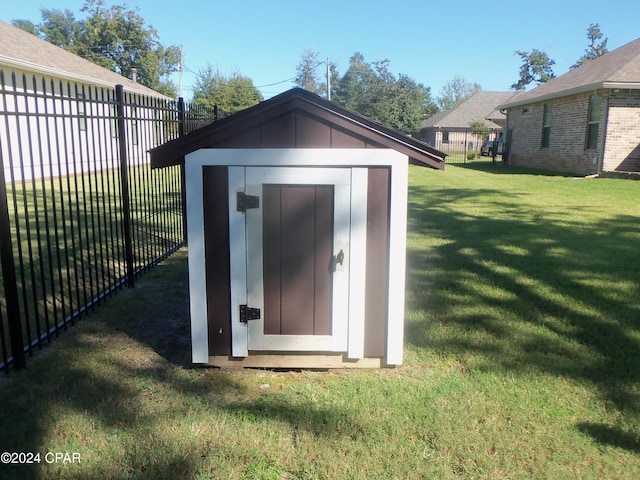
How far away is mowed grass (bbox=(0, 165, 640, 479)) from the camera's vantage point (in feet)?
9.14

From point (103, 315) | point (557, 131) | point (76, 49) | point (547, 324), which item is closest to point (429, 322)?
point (547, 324)

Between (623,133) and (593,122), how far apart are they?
4.65ft

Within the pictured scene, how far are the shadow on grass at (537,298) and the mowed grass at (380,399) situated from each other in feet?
0.08

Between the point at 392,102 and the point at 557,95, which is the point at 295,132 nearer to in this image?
the point at 557,95

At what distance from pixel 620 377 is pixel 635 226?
6.73 meters

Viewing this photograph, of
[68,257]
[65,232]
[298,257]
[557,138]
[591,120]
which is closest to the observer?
[298,257]

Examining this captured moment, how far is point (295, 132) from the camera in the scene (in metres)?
3.59

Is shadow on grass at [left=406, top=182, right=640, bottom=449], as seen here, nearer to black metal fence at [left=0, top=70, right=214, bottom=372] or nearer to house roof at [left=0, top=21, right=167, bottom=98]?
black metal fence at [left=0, top=70, right=214, bottom=372]

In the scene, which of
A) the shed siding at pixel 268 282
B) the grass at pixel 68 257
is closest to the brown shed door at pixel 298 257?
the shed siding at pixel 268 282

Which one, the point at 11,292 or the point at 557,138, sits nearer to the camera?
the point at 11,292

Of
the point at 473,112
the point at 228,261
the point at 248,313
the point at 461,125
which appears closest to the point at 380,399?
the point at 248,313

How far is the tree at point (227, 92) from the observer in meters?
46.8

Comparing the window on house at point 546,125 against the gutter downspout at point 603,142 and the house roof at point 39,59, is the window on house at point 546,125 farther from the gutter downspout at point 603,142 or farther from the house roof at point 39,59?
the house roof at point 39,59

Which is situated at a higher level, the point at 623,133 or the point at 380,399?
the point at 623,133
